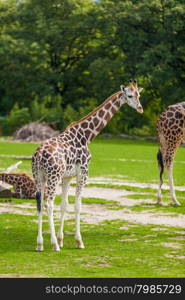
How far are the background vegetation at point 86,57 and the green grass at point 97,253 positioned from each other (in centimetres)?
2890

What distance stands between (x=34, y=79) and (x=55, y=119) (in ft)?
19.3

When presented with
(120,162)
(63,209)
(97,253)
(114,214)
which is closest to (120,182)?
(114,214)

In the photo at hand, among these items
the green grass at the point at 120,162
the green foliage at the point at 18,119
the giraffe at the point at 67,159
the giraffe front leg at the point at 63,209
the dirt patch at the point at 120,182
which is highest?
the giraffe at the point at 67,159

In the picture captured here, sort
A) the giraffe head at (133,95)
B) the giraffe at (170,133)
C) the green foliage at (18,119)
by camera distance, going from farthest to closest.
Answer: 1. the green foliage at (18,119)
2. the giraffe at (170,133)
3. the giraffe head at (133,95)

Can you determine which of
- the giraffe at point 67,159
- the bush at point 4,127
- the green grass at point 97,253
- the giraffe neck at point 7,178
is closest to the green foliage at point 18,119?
A: the bush at point 4,127

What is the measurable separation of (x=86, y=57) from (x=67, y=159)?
37.2 metres

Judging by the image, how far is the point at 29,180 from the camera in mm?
18484

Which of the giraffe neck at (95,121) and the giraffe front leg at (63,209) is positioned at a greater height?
→ the giraffe neck at (95,121)

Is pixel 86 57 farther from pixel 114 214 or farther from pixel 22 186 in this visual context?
pixel 114 214

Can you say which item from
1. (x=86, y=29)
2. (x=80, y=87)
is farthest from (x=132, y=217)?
(x=80, y=87)

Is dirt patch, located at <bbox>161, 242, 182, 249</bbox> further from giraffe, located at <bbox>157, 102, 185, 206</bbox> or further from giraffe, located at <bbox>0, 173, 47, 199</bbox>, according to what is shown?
giraffe, located at <bbox>0, 173, 47, 199</bbox>

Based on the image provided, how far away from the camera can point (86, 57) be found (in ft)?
Result: 162

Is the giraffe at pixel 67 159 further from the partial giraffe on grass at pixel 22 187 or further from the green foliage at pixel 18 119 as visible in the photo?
the green foliage at pixel 18 119

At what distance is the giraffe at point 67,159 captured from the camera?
12273mm
